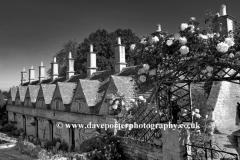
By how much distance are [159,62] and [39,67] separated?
3721 centimetres

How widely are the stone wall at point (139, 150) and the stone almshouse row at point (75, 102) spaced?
4.99 m

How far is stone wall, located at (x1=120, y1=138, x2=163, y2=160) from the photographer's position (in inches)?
372

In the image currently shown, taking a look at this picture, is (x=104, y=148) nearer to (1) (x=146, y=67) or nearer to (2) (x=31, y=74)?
(1) (x=146, y=67)

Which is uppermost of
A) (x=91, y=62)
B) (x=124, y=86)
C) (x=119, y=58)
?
(x=91, y=62)

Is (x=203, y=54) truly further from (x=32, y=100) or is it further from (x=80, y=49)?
(x=80, y=49)

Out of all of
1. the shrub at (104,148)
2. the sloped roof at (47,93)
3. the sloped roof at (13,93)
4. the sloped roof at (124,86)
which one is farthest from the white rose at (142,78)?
the sloped roof at (13,93)

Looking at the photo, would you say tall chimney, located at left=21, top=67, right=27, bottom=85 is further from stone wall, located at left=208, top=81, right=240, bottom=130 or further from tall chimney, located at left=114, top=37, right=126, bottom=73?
stone wall, located at left=208, top=81, right=240, bottom=130

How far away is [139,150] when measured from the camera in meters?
10.5

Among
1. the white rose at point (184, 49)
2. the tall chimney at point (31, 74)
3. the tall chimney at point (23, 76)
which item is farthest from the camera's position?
the tall chimney at point (23, 76)

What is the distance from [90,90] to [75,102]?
1.99 meters

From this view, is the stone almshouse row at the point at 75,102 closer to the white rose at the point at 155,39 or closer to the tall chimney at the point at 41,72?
the tall chimney at the point at 41,72

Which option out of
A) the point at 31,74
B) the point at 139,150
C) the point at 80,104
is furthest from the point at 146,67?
the point at 31,74

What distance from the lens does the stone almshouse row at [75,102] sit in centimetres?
1869

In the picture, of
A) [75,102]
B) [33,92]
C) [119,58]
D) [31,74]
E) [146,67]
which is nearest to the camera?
[146,67]
